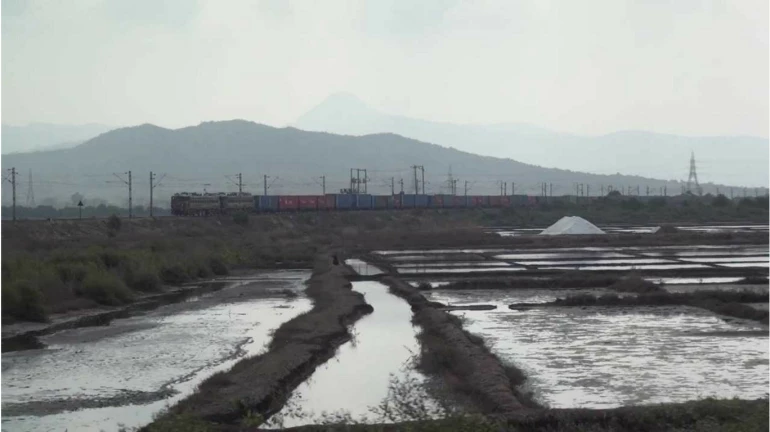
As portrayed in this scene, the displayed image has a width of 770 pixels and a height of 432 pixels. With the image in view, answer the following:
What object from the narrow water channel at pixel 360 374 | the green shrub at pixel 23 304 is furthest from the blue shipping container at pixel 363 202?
the green shrub at pixel 23 304

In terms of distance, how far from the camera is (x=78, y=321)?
27.4m

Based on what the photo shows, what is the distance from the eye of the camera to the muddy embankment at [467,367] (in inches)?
576

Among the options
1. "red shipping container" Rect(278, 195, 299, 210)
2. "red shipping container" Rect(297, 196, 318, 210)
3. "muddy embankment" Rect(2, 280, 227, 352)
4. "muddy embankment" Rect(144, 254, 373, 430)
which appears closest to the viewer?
"muddy embankment" Rect(144, 254, 373, 430)

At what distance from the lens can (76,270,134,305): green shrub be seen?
1248 inches

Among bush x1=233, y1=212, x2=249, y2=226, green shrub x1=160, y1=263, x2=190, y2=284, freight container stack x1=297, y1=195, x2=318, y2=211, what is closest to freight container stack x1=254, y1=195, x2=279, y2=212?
freight container stack x1=297, y1=195, x2=318, y2=211

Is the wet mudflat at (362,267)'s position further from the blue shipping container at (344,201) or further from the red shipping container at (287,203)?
the blue shipping container at (344,201)

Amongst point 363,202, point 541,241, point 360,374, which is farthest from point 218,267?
point 363,202

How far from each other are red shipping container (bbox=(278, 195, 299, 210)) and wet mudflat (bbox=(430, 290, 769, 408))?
6618cm

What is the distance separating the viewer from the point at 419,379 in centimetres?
1727

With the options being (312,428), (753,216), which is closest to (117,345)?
(312,428)

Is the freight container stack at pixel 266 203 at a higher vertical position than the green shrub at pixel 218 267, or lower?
higher

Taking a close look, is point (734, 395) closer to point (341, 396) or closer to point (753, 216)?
point (341, 396)

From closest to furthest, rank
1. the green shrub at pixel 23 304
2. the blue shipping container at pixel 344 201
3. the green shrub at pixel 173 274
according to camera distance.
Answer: the green shrub at pixel 23 304 < the green shrub at pixel 173 274 < the blue shipping container at pixel 344 201

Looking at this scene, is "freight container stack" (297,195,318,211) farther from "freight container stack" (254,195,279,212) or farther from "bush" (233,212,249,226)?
"bush" (233,212,249,226)
